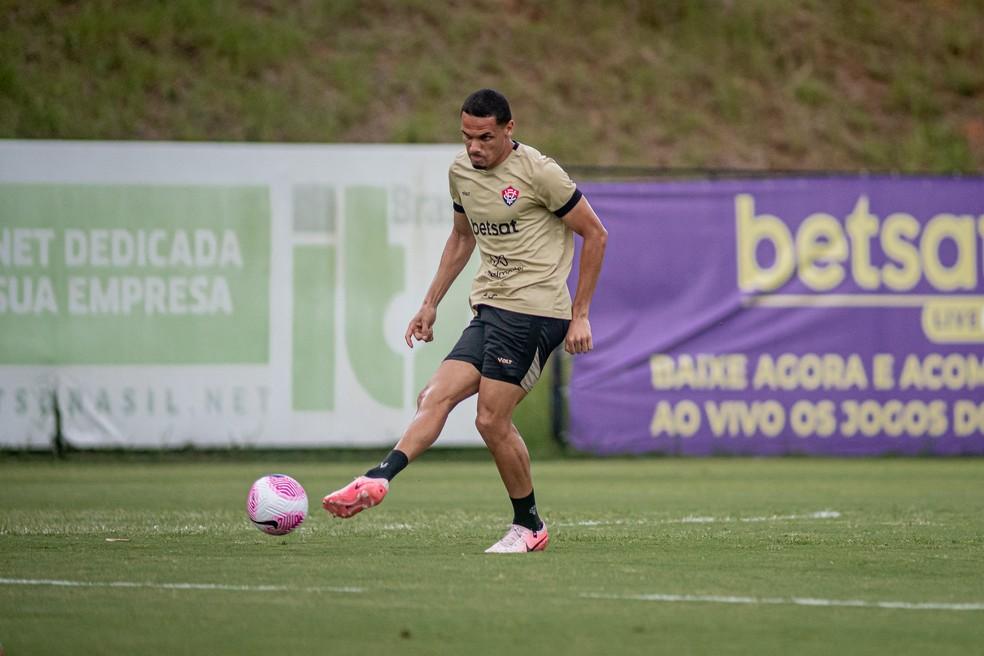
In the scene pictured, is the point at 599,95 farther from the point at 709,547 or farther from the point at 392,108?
the point at 709,547

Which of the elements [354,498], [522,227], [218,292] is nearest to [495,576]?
[354,498]

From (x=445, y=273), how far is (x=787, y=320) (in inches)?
363

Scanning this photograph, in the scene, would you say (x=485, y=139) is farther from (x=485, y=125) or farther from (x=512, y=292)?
(x=512, y=292)

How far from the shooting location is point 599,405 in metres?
16.5

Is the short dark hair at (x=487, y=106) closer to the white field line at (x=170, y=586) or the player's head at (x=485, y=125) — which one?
the player's head at (x=485, y=125)

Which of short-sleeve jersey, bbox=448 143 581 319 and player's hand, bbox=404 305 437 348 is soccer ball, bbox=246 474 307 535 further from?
short-sleeve jersey, bbox=448 143 581 319

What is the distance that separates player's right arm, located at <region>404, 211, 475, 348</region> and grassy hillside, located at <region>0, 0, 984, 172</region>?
14.3m

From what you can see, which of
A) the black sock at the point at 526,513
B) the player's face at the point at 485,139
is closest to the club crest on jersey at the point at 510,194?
the player's face at the point at 485,139

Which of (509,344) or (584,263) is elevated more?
(584,263)

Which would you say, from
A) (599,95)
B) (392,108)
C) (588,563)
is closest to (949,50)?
(599,95)

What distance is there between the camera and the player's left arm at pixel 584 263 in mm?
7574

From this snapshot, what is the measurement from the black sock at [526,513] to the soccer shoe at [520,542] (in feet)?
0.08

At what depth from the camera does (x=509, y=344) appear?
755cm

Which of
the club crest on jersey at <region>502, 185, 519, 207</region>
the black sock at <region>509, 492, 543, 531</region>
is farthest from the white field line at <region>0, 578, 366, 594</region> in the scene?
the club crest on jersey at <region>502, 185, 519, 207</region>
